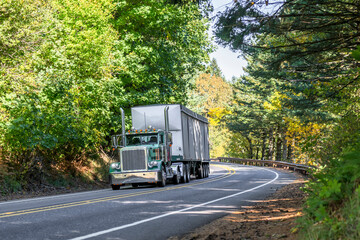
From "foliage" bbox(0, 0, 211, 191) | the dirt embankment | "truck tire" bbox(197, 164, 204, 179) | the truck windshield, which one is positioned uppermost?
"foliage" bbox(0, 0, 211, 191)

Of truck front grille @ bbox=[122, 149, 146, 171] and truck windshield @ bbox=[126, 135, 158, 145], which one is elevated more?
truck windshield @ bbox=[126, 135, 158, 145]

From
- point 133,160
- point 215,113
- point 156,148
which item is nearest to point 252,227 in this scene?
point 133,160

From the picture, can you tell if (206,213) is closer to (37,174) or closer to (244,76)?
(37,174)

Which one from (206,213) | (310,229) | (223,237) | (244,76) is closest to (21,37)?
(206,213)

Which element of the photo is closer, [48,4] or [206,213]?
[206,213]

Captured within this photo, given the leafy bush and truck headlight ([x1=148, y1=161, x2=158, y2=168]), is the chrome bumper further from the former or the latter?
the leafy bush

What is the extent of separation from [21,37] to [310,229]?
1492 centimetres

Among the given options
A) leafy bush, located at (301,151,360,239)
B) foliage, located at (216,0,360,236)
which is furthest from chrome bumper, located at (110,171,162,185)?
leafy bush, located at (301,151,360,239)

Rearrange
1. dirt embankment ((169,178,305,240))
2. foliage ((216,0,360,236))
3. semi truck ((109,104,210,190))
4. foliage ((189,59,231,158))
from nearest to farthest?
foliage ((216,0,360,236))
dirt embankment ((169,178,305,240))
semi truck ((109,104,210,190))
foliage ((189,59,231,158))

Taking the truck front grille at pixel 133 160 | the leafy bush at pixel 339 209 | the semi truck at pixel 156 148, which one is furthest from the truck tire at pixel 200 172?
the leafy bush at pixel 339 209

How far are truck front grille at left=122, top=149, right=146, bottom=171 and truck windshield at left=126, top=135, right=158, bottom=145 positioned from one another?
1.21 m

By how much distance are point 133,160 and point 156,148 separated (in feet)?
4.42

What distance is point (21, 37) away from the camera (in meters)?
16.9

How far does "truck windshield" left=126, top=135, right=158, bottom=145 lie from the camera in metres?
20.6
